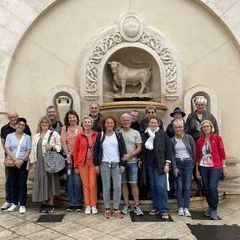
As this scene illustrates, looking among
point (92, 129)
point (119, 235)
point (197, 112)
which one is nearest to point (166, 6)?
point (197, 112)

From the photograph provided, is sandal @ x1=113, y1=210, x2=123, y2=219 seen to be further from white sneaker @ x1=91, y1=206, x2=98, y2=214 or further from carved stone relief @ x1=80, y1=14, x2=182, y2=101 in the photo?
carved stone relief @ x1=80, y1=14, x2=182, y2=101

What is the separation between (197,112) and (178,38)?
6.68 ft

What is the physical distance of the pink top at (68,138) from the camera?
578 cm

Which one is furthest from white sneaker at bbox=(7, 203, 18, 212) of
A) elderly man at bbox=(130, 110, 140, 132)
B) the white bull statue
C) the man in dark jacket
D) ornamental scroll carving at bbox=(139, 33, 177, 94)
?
ornamental scroll carving at bbox=(139, 33, 177, 94)

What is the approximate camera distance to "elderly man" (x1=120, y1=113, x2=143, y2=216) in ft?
18.1

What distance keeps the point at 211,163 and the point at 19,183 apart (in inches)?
116

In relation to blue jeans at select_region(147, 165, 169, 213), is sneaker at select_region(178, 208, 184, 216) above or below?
below

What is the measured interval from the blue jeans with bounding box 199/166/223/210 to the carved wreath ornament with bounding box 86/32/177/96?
2541 mm

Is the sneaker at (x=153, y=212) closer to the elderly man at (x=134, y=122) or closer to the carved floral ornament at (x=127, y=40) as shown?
the elderly man at (x=134, y=122)

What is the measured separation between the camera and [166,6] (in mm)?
7820

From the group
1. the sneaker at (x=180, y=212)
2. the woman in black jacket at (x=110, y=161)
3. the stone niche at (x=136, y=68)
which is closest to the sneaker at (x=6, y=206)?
the woman in black jacket at (x=110, y=161)

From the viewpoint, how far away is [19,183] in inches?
229

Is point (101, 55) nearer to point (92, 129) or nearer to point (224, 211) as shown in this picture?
point (92, 129)

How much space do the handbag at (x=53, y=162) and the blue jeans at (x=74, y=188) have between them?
21cm
